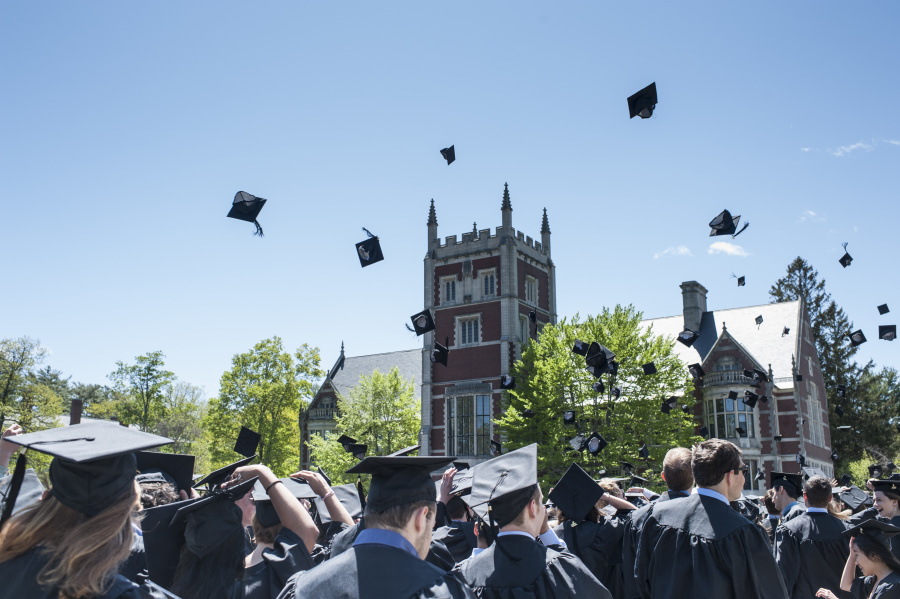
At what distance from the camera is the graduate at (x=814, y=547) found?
20.5 feet

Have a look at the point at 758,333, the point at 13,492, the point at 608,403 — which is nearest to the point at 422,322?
the point at 608,403

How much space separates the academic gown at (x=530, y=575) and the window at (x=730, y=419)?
31931mm

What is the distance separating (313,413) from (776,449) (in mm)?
28559

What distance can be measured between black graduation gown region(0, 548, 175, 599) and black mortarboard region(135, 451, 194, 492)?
7.09ft

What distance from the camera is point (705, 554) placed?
3965 mm

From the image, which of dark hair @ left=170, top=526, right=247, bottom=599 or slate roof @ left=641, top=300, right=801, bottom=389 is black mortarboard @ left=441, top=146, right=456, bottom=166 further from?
slate roof @ left=641, top=300, right=801, bottom=389

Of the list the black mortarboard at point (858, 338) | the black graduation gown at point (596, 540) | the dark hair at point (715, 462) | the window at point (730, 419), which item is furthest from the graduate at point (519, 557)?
the window at point (730, 419)

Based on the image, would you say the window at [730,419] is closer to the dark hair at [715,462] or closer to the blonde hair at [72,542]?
the dark hair at [715,462]

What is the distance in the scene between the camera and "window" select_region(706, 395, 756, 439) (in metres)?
32.8

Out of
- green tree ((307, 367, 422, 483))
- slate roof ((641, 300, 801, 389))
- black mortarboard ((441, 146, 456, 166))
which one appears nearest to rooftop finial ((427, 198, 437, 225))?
green tree ((307, 367, 422, 483))

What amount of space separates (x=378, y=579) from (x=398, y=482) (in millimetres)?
413

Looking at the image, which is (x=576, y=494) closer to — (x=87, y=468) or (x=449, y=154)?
(x=87, y=468)

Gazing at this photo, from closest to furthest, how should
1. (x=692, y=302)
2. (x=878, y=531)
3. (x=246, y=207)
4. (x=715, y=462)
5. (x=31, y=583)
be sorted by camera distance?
(x=31, y=583) < (x=715, y=462) < (x=878, y=531) < (x=246, y=207) < (x=692, y=302)

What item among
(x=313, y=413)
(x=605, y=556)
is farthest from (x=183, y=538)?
(x=313, y=413)
